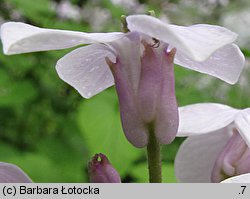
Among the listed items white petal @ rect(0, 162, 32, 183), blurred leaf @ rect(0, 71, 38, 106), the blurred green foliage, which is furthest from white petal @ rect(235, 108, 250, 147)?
blurred leaf @ rect(0, 71, 38, 106)

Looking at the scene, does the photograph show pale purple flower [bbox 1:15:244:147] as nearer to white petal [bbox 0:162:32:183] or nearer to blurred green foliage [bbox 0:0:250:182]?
white petal [bbox 0:162:32:183]

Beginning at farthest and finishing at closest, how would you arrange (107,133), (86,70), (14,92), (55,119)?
(55,119)
(14,92)
(107,133)
(86,70)

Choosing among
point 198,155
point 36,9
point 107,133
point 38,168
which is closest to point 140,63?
point 198,155

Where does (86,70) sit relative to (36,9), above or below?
above

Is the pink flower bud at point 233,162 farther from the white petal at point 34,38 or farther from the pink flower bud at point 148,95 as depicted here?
the white petal at point 34,38

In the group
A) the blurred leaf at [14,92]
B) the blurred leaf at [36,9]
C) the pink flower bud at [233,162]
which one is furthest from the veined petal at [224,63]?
the blurred leaf at [36,9]

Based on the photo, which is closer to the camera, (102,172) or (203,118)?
(102,172)

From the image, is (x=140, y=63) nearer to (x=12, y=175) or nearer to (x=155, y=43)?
(x=155, y=43)
